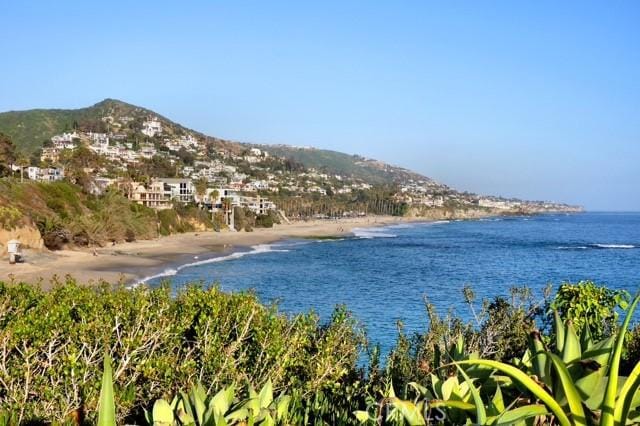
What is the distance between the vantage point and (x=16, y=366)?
4988 millimetres

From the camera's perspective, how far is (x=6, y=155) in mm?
63250

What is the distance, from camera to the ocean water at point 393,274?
25.4 m

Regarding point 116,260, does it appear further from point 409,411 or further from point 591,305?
point 409,411

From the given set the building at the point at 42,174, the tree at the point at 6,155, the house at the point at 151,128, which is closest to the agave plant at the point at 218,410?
the tree at the point at 6,155

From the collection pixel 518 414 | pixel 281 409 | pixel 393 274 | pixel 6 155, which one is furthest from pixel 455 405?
pixel 6 155

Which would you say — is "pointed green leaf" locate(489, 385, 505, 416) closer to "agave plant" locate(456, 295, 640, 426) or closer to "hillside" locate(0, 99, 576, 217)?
"agave plant" locate(456, 295, 640, 426)

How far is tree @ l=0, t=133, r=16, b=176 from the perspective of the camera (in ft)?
202

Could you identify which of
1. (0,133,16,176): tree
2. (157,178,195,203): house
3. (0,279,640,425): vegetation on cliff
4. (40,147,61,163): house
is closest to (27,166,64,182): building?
(0,133,16,176): tree

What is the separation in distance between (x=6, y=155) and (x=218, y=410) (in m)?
68.5

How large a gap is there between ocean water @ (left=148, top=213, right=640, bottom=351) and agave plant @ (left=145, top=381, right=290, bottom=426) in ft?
43.6

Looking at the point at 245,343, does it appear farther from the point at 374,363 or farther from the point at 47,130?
the point at 47,130

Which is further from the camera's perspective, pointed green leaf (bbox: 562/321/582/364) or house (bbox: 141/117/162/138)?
house (bbox: 141/117/162/138)

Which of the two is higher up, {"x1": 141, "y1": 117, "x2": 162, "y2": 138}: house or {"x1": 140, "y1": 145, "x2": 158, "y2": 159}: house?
{"x1": 141, "y1": 117, "x2": 162, "y2": 138}: house

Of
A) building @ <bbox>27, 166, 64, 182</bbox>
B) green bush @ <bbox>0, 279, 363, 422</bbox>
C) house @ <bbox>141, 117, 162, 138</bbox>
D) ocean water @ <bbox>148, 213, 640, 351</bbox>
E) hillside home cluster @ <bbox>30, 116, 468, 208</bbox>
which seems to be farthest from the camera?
house @ <bbox>141, 117, 162, 138</bbox>
